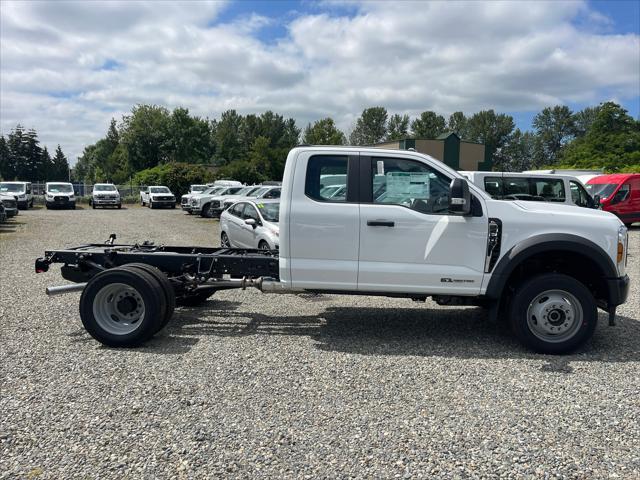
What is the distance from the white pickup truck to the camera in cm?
540

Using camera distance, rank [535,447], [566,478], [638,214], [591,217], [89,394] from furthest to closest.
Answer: [638,214] < [591,217] < [89,394] < [535,447] < [566,478]

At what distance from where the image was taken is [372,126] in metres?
96.1

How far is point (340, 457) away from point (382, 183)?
302cm

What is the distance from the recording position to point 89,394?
4.37m

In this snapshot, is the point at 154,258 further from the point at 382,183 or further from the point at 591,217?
the point at 591,217

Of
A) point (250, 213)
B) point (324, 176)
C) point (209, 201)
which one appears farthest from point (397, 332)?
point (209, 201)

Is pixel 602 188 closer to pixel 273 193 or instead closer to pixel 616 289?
pixel 273 193

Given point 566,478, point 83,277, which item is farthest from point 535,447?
point 83,277

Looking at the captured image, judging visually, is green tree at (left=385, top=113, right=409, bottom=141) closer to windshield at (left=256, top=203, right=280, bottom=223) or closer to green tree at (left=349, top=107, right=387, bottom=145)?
green tree at (left=349, top=107, right=387, bottom=145)

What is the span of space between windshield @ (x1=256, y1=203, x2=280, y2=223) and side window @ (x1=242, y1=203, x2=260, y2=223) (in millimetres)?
141

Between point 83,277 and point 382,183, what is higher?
point 382,183

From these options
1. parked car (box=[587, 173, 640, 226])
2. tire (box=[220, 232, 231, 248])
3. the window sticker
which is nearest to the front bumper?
the window sticker

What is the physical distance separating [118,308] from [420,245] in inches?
132

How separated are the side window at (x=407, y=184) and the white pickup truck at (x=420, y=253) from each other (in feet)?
0.04
